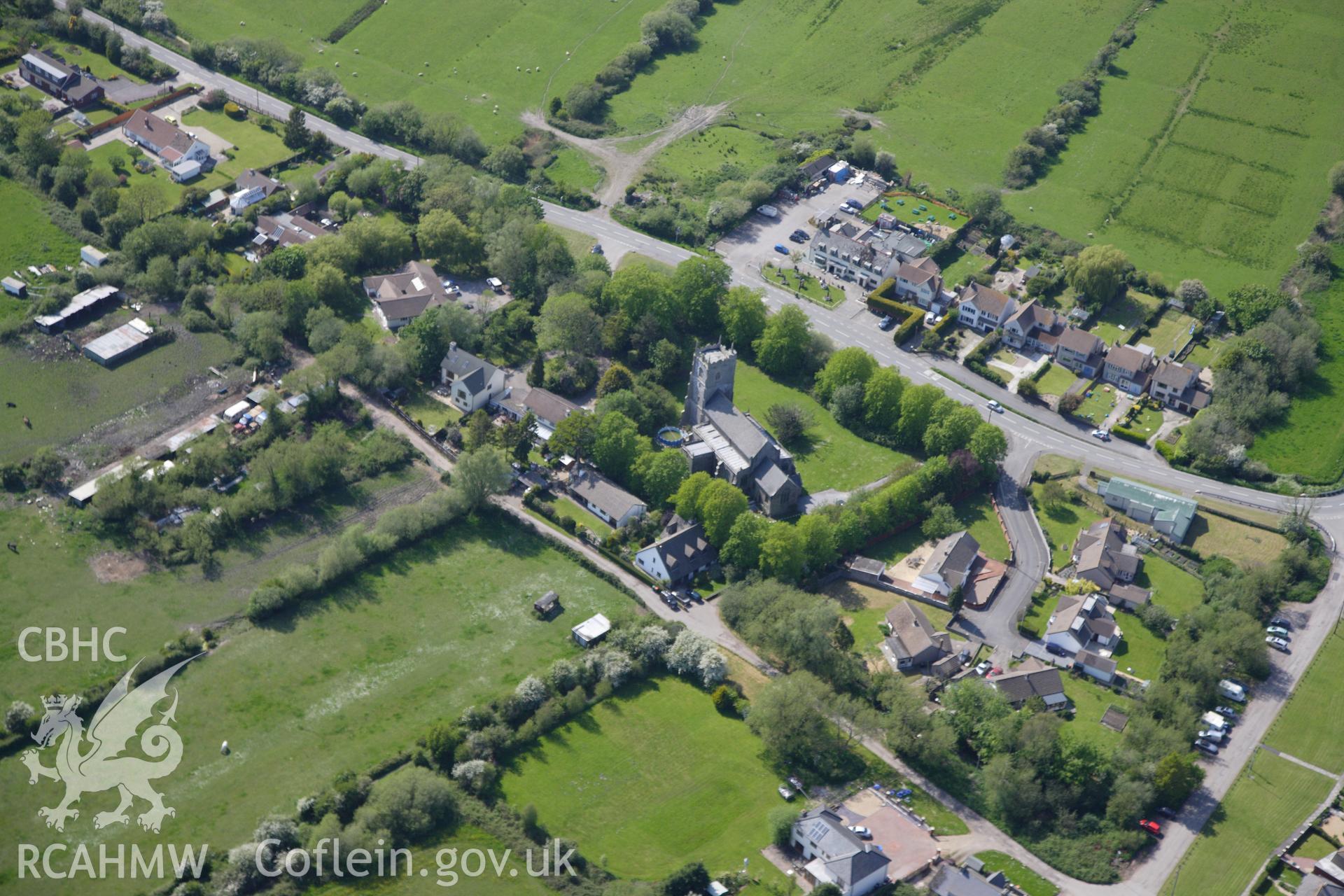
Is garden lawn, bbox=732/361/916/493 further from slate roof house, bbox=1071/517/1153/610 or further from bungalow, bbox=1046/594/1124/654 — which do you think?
bungalow, bbox=1046/594/1124/654

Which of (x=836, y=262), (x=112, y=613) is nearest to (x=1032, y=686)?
(x=836, y=262)

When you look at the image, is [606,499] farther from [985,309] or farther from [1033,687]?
[985,309]

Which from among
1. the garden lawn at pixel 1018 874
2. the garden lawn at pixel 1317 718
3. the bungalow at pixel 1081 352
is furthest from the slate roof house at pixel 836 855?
the bungalow at pixel 1081 352

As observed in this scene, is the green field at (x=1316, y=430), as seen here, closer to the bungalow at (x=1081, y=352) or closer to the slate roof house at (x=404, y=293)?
the bungalow at (x=1081, y=352)

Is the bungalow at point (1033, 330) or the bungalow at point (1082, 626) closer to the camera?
the bungalow at point (1082, 626)

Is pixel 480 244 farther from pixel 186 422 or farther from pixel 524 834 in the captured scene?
pixel 524 834

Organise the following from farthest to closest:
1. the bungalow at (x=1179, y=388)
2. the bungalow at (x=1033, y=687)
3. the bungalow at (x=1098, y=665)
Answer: the bungalow at (x=1179, y=388)
the bungalow at (x=1098, y=665)
the bungalow at (x=1033, y=687)
